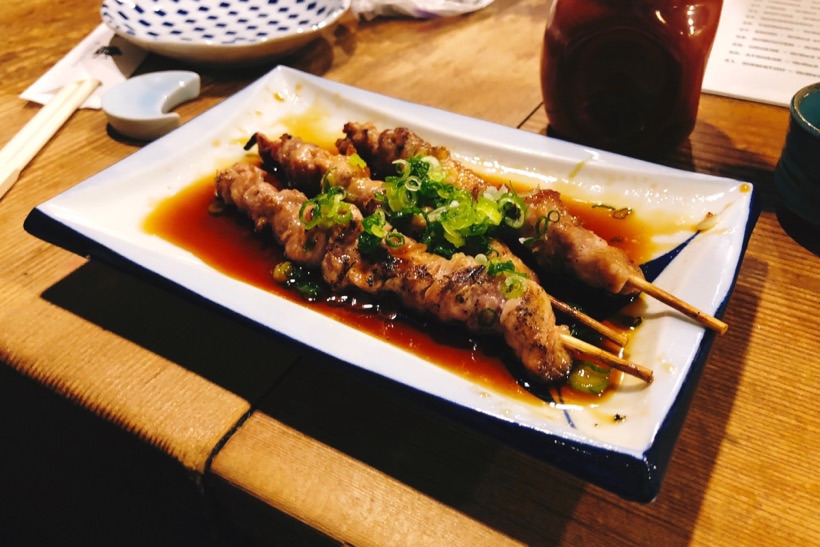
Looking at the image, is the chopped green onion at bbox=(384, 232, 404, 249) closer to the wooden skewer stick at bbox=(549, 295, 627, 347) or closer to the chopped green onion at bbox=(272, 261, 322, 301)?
the chopped green onion at bbox=(272, 261, 322, 301)

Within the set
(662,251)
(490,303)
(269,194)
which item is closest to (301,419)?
(490,303)

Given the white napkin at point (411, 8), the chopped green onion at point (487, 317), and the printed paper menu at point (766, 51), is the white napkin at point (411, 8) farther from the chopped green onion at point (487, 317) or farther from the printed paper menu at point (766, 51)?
the chopped green onion at point (487, 317)

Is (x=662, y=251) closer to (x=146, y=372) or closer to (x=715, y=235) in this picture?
(x=715, y=235)

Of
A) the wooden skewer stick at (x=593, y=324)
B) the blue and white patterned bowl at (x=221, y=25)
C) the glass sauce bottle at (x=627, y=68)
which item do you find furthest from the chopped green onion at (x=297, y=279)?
the blue and white patterned bowl at (x=221, y=25)

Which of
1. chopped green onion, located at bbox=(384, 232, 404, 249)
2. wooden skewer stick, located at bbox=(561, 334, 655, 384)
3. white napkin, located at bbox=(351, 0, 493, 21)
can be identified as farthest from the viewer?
white napkin, located at bbox=(351, 0, 493, 21)

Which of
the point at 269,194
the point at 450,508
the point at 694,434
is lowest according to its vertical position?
the point at 694,434

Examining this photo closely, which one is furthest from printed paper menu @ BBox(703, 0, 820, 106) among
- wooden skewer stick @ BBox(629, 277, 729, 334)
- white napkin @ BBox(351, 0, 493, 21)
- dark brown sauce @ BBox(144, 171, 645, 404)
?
wooden skewer stick @ BBox(629, 277, 729, 334)

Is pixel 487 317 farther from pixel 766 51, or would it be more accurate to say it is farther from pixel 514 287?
pixel 766 51

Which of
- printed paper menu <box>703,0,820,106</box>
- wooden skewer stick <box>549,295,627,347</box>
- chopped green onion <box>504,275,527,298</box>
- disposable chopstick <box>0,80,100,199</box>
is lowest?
printed paper menu <box>703,0,820,106</box>
